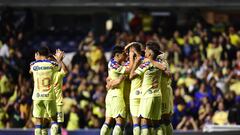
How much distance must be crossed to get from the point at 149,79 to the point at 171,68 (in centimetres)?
1003

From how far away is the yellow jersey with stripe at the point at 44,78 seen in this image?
859 inches

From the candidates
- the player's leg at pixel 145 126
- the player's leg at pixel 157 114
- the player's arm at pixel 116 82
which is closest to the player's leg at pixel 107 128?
the player's arm at pixel 116 82

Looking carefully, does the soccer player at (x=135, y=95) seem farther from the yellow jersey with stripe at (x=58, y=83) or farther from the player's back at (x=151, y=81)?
the yellow jersey with stripe at (x=58, y=83)

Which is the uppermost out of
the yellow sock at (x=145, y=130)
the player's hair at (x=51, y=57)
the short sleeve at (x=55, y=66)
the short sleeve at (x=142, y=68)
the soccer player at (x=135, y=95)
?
the player's hair at (x=51, y=57)

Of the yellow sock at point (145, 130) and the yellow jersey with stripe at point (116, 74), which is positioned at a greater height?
the yellow jersey with stripe at point (116, 74)

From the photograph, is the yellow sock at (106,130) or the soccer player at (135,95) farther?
the yellow sock at (106,130)

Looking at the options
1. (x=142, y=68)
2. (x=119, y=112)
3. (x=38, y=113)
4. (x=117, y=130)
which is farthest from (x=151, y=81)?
(x=38, y=113)

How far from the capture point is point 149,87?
2108 cm

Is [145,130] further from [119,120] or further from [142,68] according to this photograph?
[142,68]

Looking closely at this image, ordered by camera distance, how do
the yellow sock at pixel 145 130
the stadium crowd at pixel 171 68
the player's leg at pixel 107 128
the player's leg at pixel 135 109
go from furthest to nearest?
the stadium crowd at pixel 171 68 < the player's leg at pixel 107 128 < the player's leg at pixel 135 109 < the yellow sock at pixel 145 130

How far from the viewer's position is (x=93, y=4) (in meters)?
32.3

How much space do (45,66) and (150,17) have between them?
12771 millimetres

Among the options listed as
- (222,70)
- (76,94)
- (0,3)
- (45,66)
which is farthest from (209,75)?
(45,66)

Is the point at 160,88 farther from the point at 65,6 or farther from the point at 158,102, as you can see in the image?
the point at 65,6
